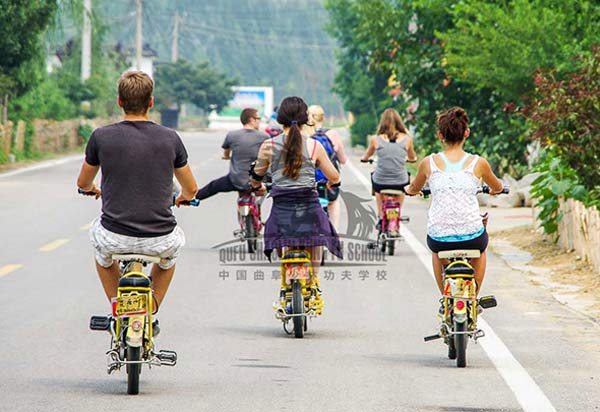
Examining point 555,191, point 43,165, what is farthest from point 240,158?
point 43,165

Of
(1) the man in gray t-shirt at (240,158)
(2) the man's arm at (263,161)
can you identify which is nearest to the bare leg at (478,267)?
(2) the man's arm at (263,161)

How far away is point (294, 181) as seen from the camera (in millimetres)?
9953

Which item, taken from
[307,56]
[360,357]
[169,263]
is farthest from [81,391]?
[307,56]

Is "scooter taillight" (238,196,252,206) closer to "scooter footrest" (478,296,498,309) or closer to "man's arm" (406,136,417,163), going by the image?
"man's arm" (406,136,417,163)

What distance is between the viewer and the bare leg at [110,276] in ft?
25.7

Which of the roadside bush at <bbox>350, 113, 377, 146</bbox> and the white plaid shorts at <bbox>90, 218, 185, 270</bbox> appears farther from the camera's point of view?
the roadside bush at <bbox>350, 113, 377, 146</bbox>

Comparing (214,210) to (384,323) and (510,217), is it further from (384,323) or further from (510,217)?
(384,323)

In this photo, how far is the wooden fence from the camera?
45.5ft

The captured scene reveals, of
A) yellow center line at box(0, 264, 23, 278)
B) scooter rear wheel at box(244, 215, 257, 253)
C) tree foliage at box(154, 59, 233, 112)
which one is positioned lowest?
tree foliage at box(154, 59, 233, 112)

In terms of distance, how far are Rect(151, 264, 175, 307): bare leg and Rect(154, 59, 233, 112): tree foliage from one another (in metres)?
98.8

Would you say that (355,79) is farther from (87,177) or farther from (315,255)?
(87,177)

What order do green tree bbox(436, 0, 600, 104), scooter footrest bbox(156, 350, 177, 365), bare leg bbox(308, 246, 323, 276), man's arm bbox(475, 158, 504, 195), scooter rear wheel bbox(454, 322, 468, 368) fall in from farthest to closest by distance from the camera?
green tree bbox(436, 0, 600, 104), bare leg bbox(308, 246, 323, 276), man's arm bbox(475, 158, 504, 195), scooter rear wheel bbox(454, 322, 468, 368), scooter footrest bbox(156, 350, 177, 365)

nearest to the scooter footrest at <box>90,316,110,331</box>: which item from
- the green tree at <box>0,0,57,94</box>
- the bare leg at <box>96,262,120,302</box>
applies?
the bare leg at <box>96,262,120,302</box>

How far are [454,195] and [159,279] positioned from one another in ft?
6.93
